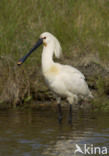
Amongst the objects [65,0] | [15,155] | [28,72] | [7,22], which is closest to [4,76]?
[28,72]

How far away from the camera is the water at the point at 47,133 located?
652cm

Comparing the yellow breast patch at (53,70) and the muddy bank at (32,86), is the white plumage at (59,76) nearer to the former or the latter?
the yellow breast patch at (53,70)

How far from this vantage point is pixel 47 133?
7.62 meters

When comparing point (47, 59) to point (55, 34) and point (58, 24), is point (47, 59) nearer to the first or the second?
point (55, 34)

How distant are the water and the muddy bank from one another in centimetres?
49

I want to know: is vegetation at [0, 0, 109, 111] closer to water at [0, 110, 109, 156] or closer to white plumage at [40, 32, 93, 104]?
water at [0, 110, 109, 156]

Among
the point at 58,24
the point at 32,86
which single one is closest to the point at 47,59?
the point at 32,86

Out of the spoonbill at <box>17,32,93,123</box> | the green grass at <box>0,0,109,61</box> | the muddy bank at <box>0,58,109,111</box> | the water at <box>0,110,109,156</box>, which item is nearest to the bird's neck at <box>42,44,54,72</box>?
the spoonbill at <box>17,32,93,123</box>

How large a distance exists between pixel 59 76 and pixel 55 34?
224 centimetres

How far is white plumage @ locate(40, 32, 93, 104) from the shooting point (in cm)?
880

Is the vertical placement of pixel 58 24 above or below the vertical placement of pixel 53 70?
above

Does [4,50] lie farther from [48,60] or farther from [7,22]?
[48,60]

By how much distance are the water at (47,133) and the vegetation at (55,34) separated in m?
0.75

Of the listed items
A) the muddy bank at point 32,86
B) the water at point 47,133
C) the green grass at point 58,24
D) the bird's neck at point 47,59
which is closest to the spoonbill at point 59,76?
the bird's neck at point 47,59
